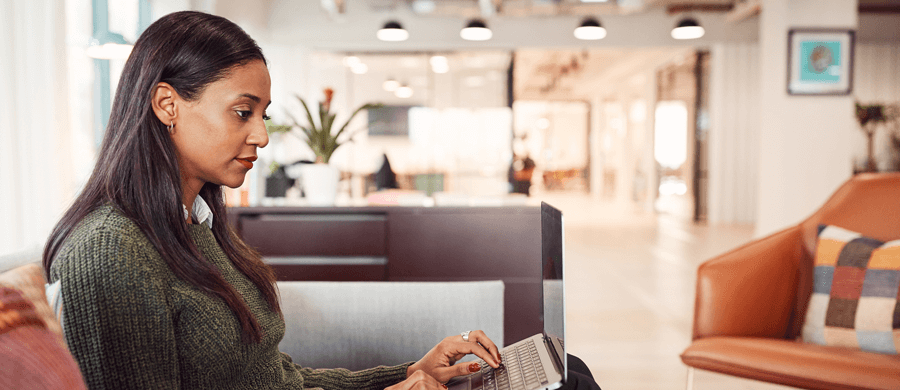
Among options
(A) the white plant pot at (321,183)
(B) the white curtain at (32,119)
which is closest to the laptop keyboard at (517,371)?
(A) the white plant pot at (321,183)

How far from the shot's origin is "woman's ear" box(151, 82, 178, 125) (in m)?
0.85

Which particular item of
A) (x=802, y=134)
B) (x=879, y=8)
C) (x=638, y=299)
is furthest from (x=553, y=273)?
(x=879, y=8)

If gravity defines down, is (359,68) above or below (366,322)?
above

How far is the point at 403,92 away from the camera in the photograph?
882 cm

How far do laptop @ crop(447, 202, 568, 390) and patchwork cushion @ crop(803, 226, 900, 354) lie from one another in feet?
3.98

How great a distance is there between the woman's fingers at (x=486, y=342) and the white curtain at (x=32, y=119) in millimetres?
2421

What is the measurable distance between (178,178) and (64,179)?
2.65m

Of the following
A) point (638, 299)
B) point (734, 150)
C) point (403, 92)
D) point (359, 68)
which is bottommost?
point (638, 299)

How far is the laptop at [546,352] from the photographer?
94 centimetres

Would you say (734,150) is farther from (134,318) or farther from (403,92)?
(134,318)

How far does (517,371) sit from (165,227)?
0.64 meters

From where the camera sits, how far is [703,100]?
31.6 feet

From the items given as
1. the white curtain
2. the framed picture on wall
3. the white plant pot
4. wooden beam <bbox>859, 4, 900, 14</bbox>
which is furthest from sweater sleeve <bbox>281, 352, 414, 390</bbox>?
wooden beam <bbox>859, 4, 900, 14</bbox>

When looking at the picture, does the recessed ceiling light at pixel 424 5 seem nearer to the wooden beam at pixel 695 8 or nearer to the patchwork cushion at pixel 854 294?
the wooden beam at pixel 695 8
